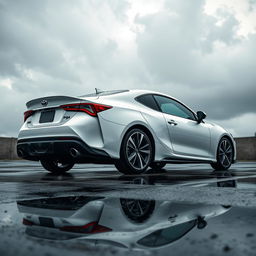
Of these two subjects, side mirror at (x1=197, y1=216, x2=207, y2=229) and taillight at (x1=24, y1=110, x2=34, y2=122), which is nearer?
side mirror at (x1=197, y1=216, x2=207, y2=229)

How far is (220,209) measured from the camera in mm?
2156

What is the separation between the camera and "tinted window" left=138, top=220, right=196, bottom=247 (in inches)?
54.7

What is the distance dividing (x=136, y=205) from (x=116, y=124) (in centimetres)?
339

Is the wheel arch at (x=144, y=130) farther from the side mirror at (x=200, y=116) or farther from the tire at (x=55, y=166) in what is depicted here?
the tire at (x=55, y=166)

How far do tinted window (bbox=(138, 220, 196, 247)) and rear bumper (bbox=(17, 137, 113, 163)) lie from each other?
Result: 383 centimetres

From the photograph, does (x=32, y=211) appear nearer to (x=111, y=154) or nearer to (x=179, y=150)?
(x=111, y=154)

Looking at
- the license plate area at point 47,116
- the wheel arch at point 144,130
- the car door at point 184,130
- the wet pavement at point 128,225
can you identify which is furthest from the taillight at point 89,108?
the wet pavement at point 128,225

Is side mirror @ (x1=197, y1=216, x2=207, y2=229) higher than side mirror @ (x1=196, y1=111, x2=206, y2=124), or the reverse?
side mirror @ (x1=196, y1=111, x2=206, y2=124)

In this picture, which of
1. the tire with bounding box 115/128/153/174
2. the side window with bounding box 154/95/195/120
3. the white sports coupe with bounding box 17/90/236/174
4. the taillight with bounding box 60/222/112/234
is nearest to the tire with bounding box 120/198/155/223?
the taillight with bounding box 60/222/112/234

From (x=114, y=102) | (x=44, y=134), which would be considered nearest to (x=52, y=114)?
(x=44, y=134)

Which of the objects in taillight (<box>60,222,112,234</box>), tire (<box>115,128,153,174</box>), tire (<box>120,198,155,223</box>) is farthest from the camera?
tire (<box>115,128,153,174</box>)

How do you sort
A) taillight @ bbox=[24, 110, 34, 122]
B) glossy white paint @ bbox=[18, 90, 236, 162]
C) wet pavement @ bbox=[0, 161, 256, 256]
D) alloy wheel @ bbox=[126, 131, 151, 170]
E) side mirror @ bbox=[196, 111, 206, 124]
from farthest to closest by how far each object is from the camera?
side mirror @ bbox=[196, 111, 206, 124]
taillight @ bbox=[24, 110, 34, 122]
alloy wheel @ bbox=[126, 131, 151, 170]
glossy white paint @ bbox=[18, 90, 236, 162]
wet pavement @ bbox=[0, 161, 256, 256]

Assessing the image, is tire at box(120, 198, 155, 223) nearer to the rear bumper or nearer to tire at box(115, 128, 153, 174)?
the rear bumper

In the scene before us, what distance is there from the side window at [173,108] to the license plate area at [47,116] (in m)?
1.97
